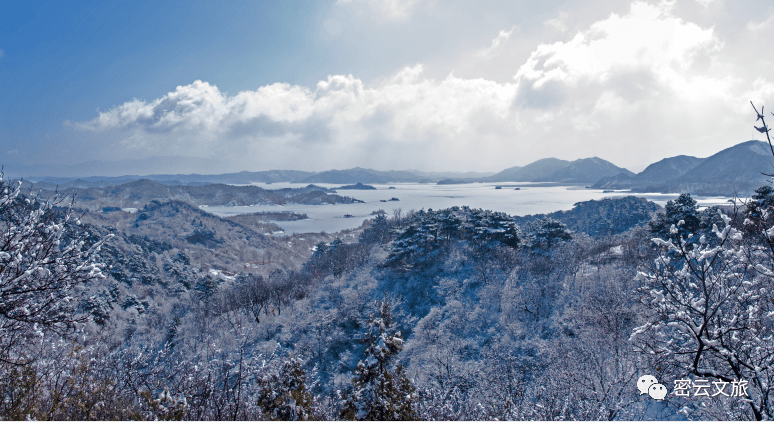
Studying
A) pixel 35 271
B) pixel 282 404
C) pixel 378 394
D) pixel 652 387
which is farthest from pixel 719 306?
pixel 35 271

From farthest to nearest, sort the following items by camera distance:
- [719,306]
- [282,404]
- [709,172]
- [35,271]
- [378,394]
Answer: [709,172] → [378,394] → [282,404] → [35,271] → [719,306]

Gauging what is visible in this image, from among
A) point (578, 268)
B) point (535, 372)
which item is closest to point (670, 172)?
point (578, 268)

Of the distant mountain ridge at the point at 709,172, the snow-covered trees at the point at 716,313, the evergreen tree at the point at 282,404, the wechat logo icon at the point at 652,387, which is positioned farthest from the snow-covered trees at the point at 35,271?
the distant mountain ridge at the point at 709,172

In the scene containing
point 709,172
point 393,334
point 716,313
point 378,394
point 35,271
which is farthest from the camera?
point 709,172

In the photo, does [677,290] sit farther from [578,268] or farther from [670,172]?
[670,172]

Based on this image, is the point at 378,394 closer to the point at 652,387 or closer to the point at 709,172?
the point at 652,387

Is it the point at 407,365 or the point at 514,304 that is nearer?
the point at 407,365

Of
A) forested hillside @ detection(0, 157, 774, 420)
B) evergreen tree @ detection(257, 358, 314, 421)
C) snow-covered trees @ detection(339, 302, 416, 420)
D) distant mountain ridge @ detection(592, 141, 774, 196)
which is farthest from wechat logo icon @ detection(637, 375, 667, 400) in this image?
distant mountain ridge @ detection(592, 141, 774, 196)

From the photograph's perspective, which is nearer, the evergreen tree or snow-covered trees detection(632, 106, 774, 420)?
snow-covered trees detection(632, 106, 774, 420)

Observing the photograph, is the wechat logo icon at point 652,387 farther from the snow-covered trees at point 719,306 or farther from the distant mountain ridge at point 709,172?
the distant mountain ridge at point 709,172

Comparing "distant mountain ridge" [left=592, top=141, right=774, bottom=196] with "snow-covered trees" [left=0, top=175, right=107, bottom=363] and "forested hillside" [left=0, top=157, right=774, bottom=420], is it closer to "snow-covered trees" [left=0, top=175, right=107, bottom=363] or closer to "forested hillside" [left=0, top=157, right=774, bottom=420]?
"forested hillside" [left=0, top=157, right=774, bottom=420]

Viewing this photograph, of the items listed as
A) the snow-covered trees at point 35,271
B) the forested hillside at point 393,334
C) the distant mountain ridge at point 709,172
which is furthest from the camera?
the distant mountain ridge at point 709,172
